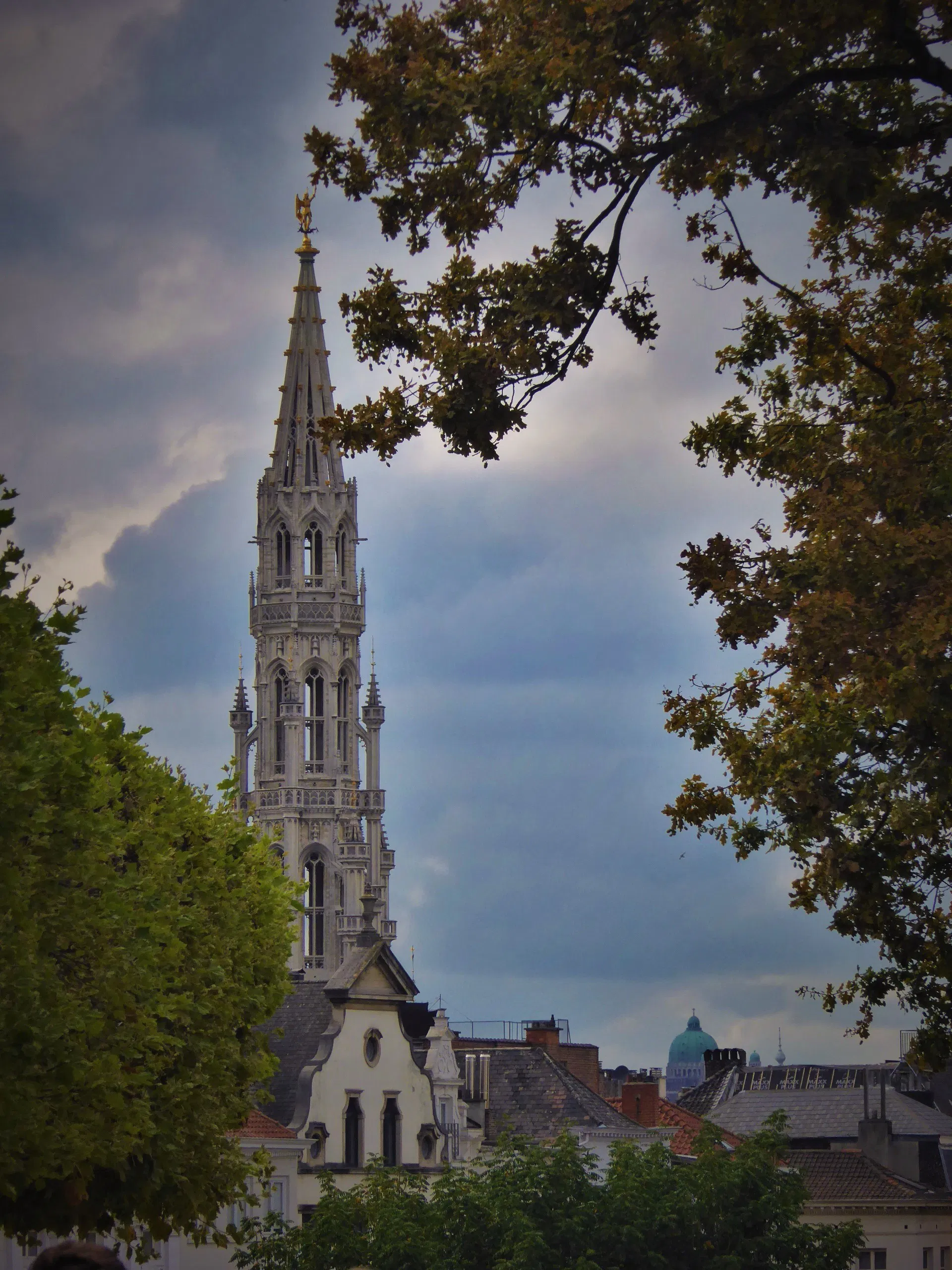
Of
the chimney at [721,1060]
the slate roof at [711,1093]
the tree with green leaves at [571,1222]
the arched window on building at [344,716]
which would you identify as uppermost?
the arched window on building at [344,716]

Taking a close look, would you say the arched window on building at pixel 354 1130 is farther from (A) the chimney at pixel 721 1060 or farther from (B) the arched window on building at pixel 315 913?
(B) the arched window on building at pixel 315 913

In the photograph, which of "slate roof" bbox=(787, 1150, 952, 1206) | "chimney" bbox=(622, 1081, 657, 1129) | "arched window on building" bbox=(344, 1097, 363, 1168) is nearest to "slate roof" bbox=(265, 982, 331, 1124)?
"arched window on building" bbox=(344, 1097, 363, 1168)

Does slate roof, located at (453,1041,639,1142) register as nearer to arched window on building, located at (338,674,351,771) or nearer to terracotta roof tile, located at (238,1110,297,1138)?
terracotta roof tile, located at (238,1110,297,1138)

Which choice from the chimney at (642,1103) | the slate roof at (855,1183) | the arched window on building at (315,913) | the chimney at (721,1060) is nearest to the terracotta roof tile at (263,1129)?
the chimney at (642,1103)

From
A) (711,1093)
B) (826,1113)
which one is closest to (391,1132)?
(826,1113)

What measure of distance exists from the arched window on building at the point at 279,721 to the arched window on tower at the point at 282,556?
611 cm

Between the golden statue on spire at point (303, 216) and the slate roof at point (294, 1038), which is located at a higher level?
the golden statue on spire at point (303, 216)

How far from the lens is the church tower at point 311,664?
149875 millimetres

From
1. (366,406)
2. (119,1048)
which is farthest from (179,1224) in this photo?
(366,406)

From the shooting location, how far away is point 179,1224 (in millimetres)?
33844

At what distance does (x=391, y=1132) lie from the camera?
221 ft

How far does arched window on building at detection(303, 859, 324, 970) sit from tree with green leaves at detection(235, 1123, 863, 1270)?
94585mm

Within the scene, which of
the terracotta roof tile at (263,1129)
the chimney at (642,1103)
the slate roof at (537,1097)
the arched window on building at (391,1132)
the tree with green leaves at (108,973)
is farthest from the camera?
the chimney at (642,1103)

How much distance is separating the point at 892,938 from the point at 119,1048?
12.6 meters
